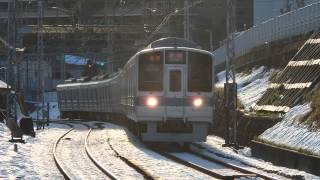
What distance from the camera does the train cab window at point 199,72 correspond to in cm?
2020

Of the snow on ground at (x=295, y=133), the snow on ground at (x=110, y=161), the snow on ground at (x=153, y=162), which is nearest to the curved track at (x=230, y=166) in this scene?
the snow on ground at (x=153, y=162)

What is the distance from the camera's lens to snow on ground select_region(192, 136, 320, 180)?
13.6 m

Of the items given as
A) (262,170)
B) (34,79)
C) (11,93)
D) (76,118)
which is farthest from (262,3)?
(262,170)

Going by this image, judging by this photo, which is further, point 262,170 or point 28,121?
point 28,121

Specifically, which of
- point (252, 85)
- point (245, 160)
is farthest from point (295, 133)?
point (252, 85)

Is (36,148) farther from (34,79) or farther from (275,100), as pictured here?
(34,79)

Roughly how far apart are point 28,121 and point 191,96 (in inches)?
398

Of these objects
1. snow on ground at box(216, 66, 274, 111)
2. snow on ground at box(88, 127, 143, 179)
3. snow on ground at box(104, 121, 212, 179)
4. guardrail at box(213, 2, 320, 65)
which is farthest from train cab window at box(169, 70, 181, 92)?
guardrail at box(213, 2, 320, 65)

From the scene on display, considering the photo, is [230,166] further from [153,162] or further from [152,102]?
[152,102]

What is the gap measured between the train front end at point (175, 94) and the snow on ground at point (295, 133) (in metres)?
2.65

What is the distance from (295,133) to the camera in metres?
16.1

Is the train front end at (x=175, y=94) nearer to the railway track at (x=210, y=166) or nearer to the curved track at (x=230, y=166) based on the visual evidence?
the railway track at (x=210, y=166)

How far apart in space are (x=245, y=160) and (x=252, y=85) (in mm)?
11606

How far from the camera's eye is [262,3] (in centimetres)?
6425
